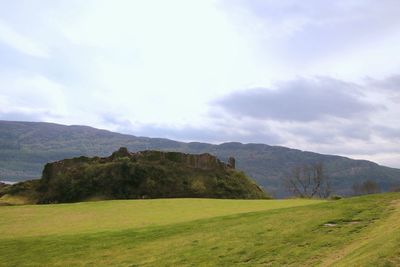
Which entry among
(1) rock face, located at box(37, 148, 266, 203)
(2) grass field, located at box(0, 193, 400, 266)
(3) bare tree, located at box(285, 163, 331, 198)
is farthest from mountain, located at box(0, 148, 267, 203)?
(2) grass field, located at box(0, 193, 400, 266)

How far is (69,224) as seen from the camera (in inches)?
1228

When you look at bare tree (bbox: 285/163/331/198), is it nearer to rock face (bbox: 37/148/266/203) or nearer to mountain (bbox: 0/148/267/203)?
rock face (bbox: 37/148/266/203)

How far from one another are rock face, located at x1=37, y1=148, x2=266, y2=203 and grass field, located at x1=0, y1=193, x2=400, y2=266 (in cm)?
4313

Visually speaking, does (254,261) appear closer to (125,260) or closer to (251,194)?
(125,260)

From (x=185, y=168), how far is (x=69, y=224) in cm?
5179

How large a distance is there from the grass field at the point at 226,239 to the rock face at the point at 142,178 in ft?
141

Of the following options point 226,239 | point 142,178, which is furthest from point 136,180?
point 226,239

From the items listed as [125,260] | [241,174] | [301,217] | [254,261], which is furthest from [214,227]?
[241,174]

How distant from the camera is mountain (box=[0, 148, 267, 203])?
74.9 metres

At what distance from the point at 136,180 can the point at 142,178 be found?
1095 millimetres

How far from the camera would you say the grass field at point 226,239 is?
16.2m

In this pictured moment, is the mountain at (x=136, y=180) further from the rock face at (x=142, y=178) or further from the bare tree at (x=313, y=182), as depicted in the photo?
the bare tree at (x=313, y=182)

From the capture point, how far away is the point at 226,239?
818 inches

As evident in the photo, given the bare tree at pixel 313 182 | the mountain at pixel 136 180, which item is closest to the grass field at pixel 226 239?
the mountain at pixel 136 180
